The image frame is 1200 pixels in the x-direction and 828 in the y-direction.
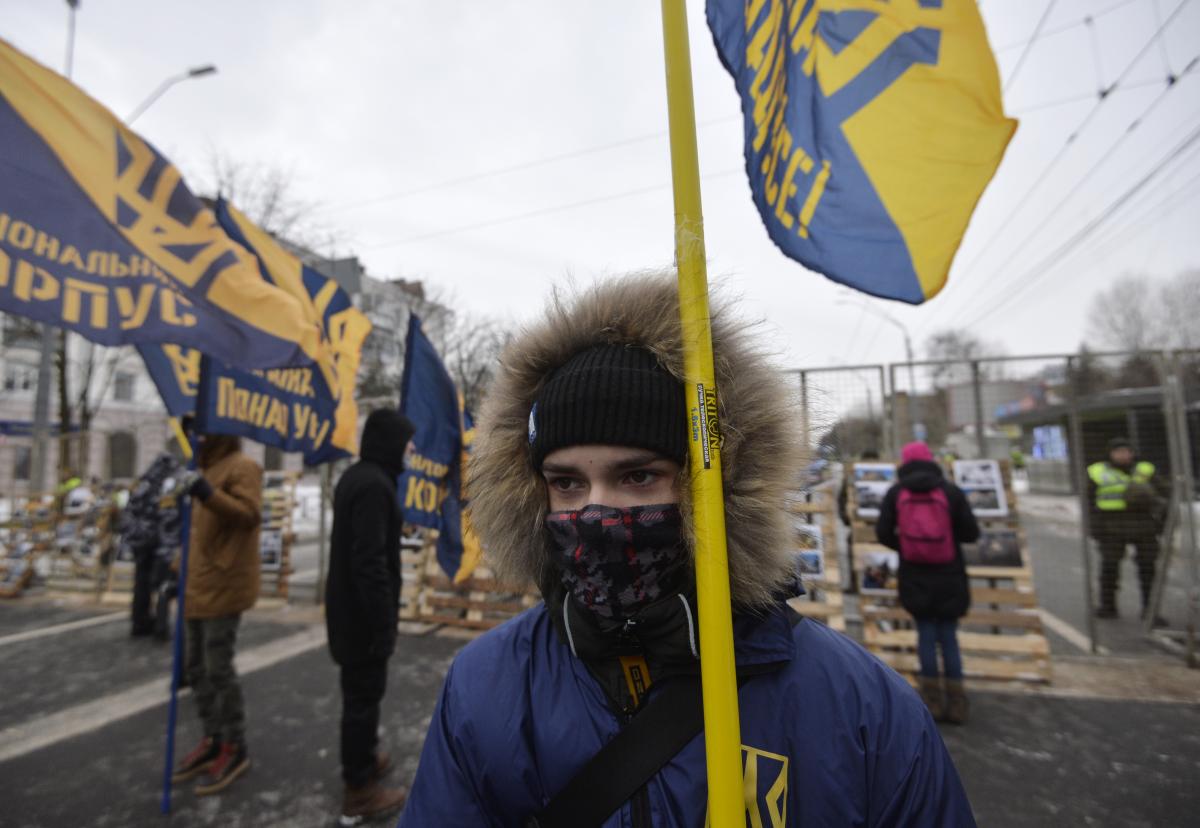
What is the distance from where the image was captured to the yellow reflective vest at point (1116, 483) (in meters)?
6.13

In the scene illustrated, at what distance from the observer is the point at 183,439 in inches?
163

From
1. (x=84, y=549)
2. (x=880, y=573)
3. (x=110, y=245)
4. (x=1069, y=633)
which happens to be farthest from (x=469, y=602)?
(x=84, y=549)

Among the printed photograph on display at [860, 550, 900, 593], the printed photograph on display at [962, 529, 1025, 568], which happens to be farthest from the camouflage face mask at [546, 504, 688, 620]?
the printed photograph on display at [962, 529, 1025, 568]

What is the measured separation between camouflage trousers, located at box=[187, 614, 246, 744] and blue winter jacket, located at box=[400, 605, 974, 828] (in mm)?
3040

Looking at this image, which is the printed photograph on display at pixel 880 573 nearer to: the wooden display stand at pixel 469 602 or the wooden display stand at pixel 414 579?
the wooden display stand at pixel 469 602

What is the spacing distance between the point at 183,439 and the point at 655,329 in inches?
161

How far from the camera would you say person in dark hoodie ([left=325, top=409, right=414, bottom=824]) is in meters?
3.29

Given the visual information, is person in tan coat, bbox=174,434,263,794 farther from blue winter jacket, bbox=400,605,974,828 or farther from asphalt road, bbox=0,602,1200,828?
blue winter jacket, bbox=400,605,974,828

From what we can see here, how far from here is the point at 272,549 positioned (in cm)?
829

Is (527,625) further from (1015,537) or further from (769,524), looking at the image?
(1015,537)

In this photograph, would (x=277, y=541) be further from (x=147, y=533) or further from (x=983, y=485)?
(x=983, y=485)

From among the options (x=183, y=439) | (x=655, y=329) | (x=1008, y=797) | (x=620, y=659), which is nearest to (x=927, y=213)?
(x=655, y=329)

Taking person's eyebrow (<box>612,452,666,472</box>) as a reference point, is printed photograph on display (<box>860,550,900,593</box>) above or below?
below

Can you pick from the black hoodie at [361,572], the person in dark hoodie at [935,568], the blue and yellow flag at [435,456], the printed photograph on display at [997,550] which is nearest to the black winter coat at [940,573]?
the person in dark hoodie at [935,568]
